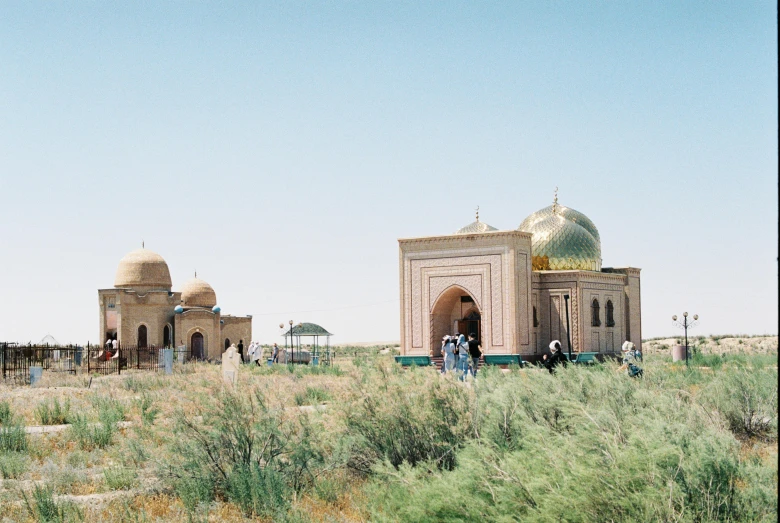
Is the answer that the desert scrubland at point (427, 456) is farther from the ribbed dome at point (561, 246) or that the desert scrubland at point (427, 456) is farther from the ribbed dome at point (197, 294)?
the ribbed dome at point (197, 294)

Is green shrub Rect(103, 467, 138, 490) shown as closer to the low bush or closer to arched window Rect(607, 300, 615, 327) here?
the low bush

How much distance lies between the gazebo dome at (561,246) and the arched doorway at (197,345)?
21070 mm

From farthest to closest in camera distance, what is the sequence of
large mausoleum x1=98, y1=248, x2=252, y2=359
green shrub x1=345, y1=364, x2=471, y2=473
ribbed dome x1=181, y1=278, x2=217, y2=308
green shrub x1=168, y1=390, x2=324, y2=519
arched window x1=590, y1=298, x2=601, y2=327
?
ribbed dome x1=181, y1=278, x2=217, y2=308 < large mausoleum x1=98, y1=248, x2=252, y2=359 < arched window x1=590, y1=298, x2=601, y2=327 < green shrub x1=168, y1=390, x2=324, y2=519 < green shrub x1=345, y1=364, x2=471, y2=473

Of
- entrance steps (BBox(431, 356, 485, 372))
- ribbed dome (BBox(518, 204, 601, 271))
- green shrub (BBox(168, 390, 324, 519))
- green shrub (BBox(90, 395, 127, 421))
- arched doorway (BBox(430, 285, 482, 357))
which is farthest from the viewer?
ribbed dome (BBox(518, 204, 601, 271))

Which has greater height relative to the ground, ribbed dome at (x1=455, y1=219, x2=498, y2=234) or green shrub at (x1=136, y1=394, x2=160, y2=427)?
ribbed dome at (x1=455, y1=219, x2=498, y2=234)

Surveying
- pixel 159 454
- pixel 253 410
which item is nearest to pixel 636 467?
pixel 253 410

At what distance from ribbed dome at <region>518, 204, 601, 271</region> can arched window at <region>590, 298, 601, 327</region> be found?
1.39m

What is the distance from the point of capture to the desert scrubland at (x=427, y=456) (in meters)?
5.86

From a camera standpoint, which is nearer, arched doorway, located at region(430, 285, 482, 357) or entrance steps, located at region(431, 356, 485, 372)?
entrance steps, located at region(431, 356, 485, 372)

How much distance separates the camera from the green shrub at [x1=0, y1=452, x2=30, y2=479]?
37.2 ft

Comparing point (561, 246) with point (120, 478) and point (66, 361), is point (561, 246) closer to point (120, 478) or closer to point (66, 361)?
point (66, 361)

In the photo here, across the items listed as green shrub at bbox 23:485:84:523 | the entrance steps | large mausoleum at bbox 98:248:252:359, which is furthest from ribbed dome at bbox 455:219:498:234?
green shrub at bbox 23:485:84:523

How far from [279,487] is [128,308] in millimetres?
40618

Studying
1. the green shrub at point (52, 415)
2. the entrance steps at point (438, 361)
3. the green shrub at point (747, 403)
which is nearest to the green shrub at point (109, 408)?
the green shrub at point (52, 415)
